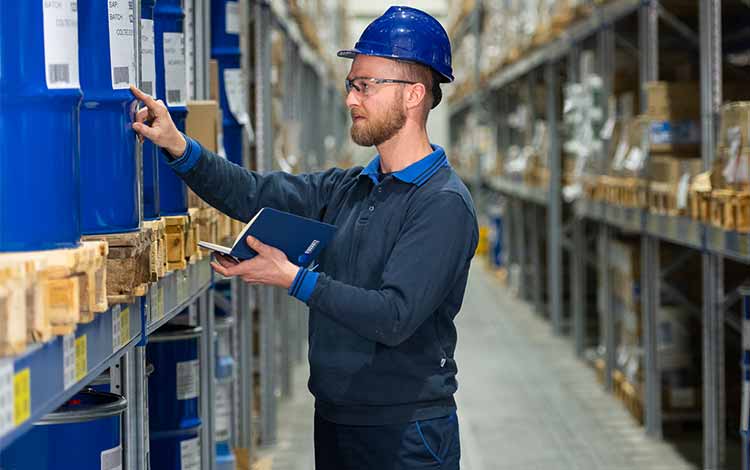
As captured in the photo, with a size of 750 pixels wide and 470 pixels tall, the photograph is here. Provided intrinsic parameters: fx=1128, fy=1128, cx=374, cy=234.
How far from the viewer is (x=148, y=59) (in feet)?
9.66

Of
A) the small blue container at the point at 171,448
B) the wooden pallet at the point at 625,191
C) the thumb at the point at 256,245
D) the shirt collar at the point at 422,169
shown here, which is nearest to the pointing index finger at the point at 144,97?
the thumb at the point at 256,245

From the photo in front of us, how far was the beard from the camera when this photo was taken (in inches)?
126

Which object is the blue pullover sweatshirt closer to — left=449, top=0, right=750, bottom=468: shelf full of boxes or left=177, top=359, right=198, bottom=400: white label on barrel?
left=177, top=359, right=198, bottom=400: white label on barrel

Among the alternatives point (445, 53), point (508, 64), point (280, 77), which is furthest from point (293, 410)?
point (508, 64)

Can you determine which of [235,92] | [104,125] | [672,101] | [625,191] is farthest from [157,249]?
[625,191]

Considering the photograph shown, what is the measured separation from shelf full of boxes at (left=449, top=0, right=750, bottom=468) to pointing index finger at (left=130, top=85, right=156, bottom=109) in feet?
9.98

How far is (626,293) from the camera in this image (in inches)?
320

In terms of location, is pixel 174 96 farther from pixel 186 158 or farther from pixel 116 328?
pixel 116 328

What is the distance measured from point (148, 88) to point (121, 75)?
18.6 inches

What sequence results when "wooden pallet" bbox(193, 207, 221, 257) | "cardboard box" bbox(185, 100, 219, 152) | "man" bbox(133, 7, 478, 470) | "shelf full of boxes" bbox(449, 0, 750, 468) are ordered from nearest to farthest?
"man" bbox(133, 7, 478, 470)
"wooden pallet" bbox(193, 207, 221, 257)
"cardboard box" bbox(185, 100, 219, 152)
"shelf full of boxes" bbox(449, 0, 750, 468)

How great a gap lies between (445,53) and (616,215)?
4.84 meters

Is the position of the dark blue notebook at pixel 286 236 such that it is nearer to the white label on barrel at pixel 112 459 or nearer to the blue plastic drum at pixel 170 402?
the white label on barrel at pixel 112 459

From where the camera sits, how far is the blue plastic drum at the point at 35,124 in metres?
1.86

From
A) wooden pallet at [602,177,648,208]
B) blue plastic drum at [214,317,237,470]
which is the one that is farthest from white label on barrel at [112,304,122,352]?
wooden pallet at [602,177,648,208]
